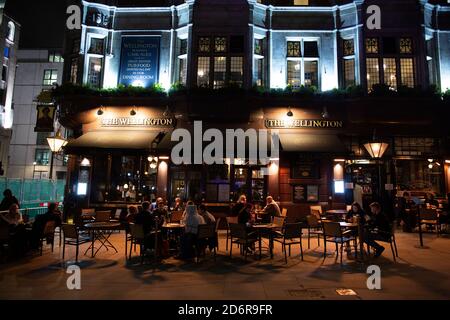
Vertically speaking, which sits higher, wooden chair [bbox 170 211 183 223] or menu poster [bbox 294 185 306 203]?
menu poster [bbox 294 185 306 203]

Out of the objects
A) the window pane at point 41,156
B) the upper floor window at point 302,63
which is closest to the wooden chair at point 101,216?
the upper floor window at point 302,63

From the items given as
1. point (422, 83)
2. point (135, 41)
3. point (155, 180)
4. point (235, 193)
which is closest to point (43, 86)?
point (135, 41)

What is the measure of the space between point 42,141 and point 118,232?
39.7m

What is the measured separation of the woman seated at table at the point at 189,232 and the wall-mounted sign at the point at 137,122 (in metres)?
7.67

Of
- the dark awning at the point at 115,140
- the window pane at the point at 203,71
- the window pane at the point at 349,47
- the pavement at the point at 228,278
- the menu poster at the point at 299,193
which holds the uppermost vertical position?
the window pane at the point at 349,47

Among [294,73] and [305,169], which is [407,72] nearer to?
[294,73]

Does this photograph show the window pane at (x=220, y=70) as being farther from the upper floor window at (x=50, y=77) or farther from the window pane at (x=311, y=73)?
the upper floor window at (x=50, y=77)

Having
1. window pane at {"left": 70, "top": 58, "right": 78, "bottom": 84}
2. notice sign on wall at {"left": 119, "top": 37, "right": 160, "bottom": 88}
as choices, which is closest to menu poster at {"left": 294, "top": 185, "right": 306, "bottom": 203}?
notice sign on wall at {"left": 119, "top": 37, "right": 160, "bottom": 88}

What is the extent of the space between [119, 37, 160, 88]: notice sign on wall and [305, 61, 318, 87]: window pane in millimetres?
7934

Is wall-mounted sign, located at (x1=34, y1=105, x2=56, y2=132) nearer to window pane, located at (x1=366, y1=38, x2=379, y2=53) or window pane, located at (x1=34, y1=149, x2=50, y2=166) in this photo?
window pane, located at (x1=366, y1=38, x2=379, y2=53)

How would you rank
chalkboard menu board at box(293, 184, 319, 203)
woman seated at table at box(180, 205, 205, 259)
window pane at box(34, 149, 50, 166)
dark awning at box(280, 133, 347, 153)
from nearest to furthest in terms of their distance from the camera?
woman seated at table at box(180, 205, 205, 259), dark awning at box(280, 133, 347, 153), chalkboard menu board at box(293, 184, 319, 203), window pane at box(34, 149, 50, 166)

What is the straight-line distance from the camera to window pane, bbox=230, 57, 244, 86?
15750mm

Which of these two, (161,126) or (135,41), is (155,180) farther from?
(135,41)

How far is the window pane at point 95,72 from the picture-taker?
16297 millimetres
